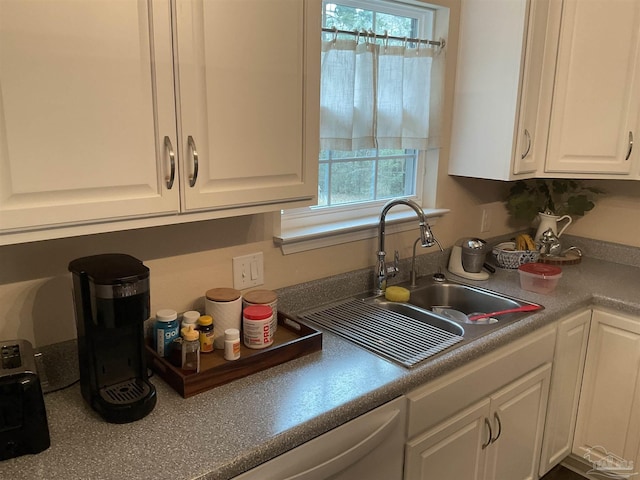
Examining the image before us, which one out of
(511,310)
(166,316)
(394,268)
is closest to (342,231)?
(394,268)

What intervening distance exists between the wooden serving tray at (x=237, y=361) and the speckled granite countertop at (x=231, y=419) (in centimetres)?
2

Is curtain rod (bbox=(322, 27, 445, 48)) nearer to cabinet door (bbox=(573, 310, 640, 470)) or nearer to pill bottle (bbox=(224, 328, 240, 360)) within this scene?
pill bottle (bbox=(224, 328, 240, 360))

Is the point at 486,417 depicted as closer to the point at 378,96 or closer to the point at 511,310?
the point at 511,310

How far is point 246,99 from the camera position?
51.7 inches

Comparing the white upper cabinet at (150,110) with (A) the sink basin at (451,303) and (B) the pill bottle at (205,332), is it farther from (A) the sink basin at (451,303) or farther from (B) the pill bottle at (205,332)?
(A) the sink basin at (451,303)

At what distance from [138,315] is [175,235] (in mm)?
406

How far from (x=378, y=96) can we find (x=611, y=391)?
4.85 feet

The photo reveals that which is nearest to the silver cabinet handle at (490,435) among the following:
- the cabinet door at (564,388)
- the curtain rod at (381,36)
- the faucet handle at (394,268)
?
the cabinet door at (564,388)

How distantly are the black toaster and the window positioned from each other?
0.90m

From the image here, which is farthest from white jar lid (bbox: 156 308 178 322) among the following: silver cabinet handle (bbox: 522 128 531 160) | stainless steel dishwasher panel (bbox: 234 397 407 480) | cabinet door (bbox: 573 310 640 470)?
cabinet door (bbox: 573 310 640 470)

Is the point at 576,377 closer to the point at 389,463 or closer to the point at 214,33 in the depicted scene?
the point at 389,463

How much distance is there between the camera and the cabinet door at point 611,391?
208cm

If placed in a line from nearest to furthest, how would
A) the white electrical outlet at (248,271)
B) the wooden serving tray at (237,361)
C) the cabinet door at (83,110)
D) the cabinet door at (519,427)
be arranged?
the cabinet door at (83,110)
the wooden serving tray at (237,361)
the white electrical outlet at (248,271)
the cabinet door at (519,427)

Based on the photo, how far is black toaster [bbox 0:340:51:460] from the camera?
107 centimetres
